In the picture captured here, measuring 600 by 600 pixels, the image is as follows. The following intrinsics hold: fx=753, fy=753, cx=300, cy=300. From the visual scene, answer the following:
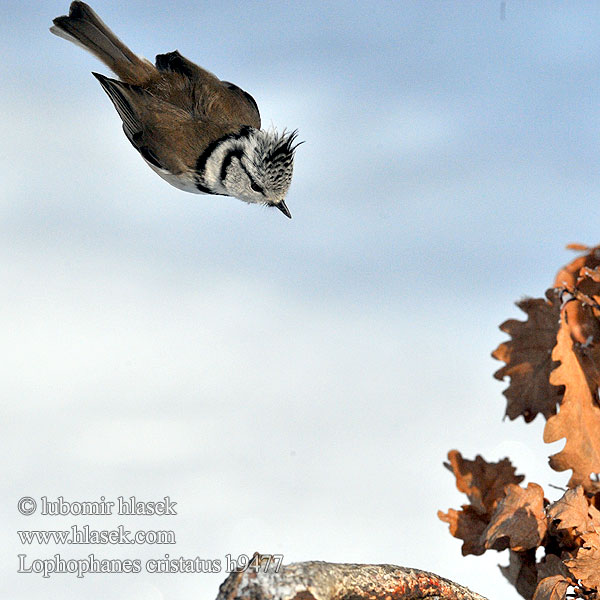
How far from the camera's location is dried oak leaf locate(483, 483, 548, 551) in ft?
8.10

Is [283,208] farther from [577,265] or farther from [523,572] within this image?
[523,572]

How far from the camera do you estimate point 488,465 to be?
9.52ft

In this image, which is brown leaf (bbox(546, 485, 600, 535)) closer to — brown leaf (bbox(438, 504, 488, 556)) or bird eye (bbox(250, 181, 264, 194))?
brown leaf (bbox(438, 504, 488, 556))

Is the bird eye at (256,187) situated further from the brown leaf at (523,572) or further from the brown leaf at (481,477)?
the brown leaf at (523,572)

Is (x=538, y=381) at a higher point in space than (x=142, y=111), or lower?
lower

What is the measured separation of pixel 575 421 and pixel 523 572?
0.56 meters

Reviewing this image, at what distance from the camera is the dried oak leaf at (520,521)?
8.10ft

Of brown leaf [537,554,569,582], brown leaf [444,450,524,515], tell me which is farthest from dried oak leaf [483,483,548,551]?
brown leaf [444,450,524,515]

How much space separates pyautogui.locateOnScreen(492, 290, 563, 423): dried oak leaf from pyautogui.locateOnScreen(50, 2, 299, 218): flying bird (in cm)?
101

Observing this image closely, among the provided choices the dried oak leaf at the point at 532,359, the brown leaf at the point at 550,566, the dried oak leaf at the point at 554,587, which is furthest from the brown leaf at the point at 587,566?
the dried oak leaf at the point at 532,359

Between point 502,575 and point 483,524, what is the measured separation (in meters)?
0.19

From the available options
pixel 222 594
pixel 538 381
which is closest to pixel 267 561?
pixel 222 594

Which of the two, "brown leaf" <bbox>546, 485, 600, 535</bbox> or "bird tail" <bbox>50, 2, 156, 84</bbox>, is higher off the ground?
"bird tail" <bbox>50, 2, 156, 84</bbox>

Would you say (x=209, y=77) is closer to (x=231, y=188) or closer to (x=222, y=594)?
(x=231, y=188)
